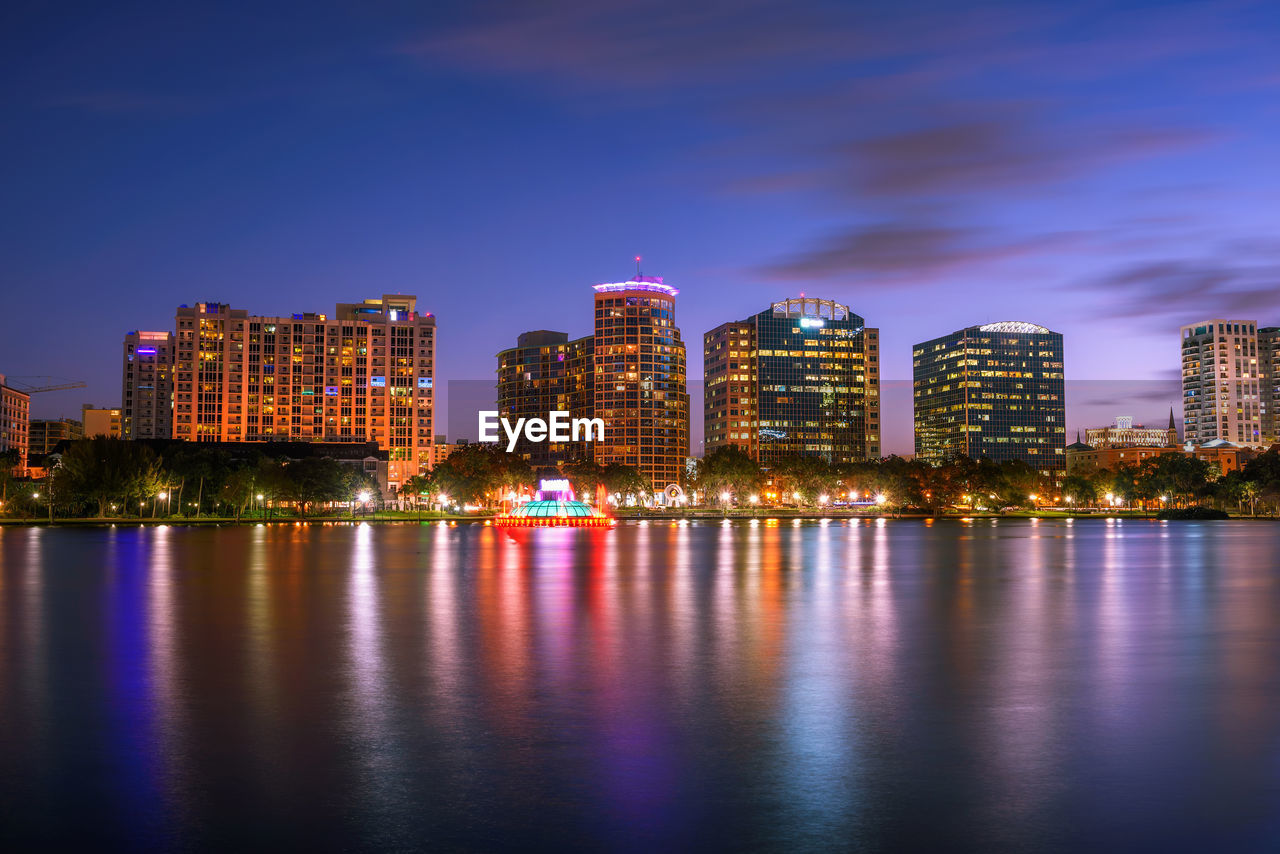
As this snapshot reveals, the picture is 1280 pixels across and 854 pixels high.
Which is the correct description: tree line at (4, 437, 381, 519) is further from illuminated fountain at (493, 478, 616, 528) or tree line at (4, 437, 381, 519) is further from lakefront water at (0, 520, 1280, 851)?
lakefront water at (0, 520, 1280, 851)

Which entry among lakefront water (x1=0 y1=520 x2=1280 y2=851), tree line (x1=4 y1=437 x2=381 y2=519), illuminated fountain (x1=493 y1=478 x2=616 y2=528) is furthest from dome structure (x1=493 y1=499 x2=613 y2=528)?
lakefront water (x1=0 y1=520 x2=1280 y2=851)

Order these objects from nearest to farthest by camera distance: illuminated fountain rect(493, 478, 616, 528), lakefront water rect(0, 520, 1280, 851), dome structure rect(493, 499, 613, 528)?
lakefront water rect(0, 520, 1280, 851), dome structure rect(493, 499, 613, 528), illuminated fountain rect(493, 478, 616, 528)

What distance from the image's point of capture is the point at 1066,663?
70.6 ft

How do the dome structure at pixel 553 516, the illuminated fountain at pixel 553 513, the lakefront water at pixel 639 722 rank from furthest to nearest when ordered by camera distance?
the illuminated fountain at pixel 553 513 → the dome structure at pixel 553 516 → the lakefront water at pixel 639 722

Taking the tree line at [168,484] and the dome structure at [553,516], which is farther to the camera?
the dome structure at [553,516]

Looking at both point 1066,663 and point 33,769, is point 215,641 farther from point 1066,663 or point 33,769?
point 1066,663

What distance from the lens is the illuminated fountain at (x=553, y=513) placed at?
131 metres

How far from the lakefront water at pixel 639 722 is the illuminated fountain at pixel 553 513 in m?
95.4

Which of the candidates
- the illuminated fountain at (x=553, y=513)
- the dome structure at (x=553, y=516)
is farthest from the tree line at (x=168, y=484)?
the dome structure at (x=553, y=516)

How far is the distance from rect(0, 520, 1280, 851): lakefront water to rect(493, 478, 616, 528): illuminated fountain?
313ft

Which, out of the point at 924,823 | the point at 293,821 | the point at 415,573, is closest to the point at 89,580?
the point at 415,573

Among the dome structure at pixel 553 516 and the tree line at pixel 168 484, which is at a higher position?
the tree line at pixel 168 484

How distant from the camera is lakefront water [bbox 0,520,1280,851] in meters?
11.0

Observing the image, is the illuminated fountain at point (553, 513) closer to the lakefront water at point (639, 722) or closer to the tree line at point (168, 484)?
the tree line at point (168, 484)
